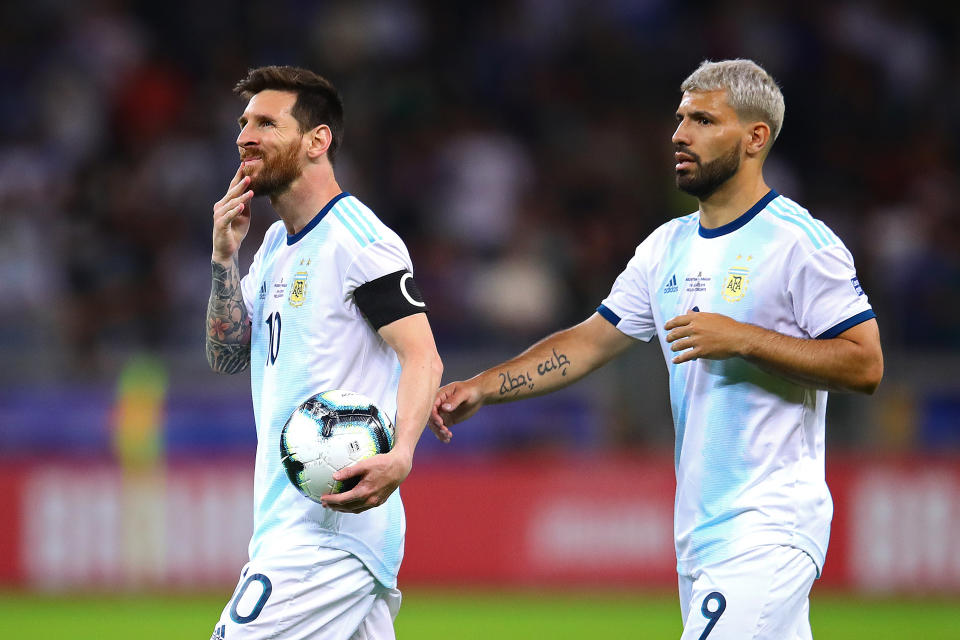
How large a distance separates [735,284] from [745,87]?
0.78 metres

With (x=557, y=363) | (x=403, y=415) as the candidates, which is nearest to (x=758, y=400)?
(x=557, y=363)

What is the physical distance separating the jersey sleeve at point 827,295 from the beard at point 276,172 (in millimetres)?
→ 1908

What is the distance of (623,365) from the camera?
39.2 feet

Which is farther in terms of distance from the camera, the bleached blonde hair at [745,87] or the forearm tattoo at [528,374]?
the forearm tattoo at [528,374]

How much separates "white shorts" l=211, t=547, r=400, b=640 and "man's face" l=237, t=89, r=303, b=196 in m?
1.39

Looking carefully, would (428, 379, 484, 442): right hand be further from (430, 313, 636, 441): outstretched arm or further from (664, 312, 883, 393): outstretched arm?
(664, 312, 883, 393): outstretched arm

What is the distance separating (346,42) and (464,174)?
2458 mm

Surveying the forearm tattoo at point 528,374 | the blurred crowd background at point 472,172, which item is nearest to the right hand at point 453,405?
the forearm tattoo at point 528,374

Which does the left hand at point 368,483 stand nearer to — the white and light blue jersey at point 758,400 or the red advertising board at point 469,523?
the white and light blue jersey at point 758,400

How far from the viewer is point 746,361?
16.4 feet

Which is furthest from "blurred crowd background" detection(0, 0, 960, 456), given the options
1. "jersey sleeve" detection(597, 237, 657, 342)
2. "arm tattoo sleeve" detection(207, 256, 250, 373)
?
"arm tattoo sleeve" detection(207, 256, 250, 373)

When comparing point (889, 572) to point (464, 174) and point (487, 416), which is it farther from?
point (464, 174)

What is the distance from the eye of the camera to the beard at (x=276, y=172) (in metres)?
5.15

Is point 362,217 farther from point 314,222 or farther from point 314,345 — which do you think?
point 314,345
